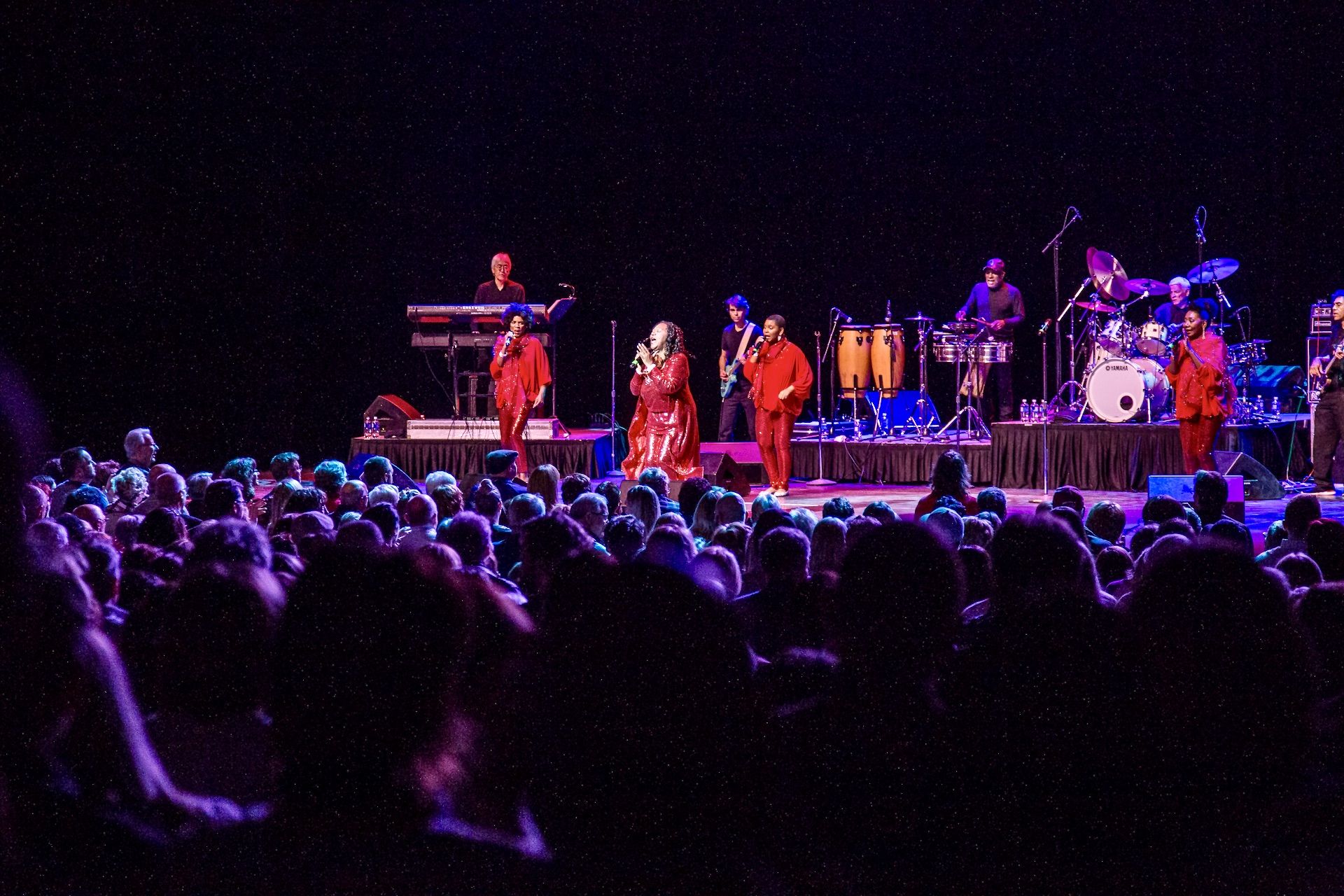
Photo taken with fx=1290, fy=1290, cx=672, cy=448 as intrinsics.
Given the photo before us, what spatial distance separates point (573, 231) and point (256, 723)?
515 inches

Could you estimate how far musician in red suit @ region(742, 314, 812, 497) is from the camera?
11.8 m

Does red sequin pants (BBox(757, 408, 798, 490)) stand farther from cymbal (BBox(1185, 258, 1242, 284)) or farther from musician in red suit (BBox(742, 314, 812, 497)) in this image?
cymbal (BBox(1185, 258, 1242, 284))

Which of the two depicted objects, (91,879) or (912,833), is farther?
(912,833)

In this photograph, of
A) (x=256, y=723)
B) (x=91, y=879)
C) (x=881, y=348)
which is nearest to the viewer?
(x=91, y=879)

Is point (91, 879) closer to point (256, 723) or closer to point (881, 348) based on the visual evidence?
point (256, 723)

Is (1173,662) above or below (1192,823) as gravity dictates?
above

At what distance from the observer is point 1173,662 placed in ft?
8.95

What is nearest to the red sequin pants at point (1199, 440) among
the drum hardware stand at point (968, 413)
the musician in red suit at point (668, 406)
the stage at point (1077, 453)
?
the stage at point (1077, 453)

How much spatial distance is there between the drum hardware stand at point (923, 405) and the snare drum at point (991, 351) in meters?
0.69

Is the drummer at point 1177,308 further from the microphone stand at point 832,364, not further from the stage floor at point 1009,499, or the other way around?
the microphone stand at point 832,364

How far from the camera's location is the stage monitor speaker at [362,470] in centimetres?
922

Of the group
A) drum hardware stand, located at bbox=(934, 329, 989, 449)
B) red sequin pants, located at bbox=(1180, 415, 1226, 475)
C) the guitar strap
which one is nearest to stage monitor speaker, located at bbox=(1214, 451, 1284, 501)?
red sequin pants, located at bbox=(1180, 415, 1226, 475)

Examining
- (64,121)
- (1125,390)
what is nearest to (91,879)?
(1125,390)

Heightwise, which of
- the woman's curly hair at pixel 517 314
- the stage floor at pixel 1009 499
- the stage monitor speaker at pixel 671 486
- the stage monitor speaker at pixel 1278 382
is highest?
the woman's curly hair at pixel 517 314
